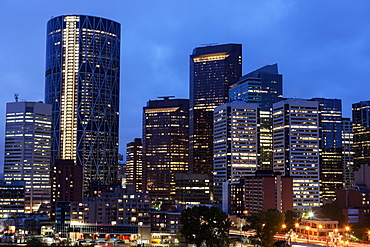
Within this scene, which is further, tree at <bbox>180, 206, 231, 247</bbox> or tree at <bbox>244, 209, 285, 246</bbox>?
tree at <bbox>244, 209, 285, 246</bbox>

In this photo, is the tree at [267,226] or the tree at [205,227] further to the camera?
the tree at [267,226]

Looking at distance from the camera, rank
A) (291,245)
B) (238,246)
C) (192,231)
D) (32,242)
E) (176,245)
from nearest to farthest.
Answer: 1. (32,242)
2. (192,231)
3. (291,245)
4. (238,246)
5. (176,245)

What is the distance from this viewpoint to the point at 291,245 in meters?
149

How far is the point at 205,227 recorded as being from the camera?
13925 centimetres

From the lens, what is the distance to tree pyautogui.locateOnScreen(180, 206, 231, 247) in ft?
452

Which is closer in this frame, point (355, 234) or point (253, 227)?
point (253, 227)

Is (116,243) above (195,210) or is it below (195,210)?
below

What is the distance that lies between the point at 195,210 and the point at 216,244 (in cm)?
1083

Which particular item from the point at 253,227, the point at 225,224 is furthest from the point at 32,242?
the point at 253,227

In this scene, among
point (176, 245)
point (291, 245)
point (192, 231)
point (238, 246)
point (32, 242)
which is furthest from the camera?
point (176, 245)

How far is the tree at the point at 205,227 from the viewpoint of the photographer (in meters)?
138

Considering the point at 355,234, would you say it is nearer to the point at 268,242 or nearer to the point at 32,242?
the point at 268,242

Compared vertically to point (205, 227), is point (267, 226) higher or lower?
lower

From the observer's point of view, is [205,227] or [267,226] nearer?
[205,227]
